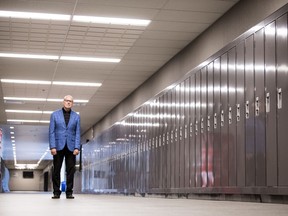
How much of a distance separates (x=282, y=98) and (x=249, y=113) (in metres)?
1.04

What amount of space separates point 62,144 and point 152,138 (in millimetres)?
5001

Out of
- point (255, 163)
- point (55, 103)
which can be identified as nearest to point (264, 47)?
point (255, 163)

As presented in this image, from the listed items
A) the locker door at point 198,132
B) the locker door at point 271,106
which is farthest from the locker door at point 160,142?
the locker door at point 271,106

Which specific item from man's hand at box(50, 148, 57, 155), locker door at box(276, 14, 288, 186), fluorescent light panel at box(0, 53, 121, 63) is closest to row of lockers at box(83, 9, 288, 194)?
locker door at box(276, 14, 288, 186)

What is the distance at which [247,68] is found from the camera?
24.7 ft

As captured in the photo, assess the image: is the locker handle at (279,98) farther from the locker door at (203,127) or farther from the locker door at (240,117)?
the locker door at (203,127)

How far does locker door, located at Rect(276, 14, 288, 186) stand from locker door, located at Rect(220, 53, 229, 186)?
1.83 metres

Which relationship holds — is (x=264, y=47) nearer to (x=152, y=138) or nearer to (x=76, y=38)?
(x=76, y=38)

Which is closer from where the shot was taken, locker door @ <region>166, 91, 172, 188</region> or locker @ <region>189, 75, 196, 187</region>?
locker @ <region>189, 75, 196, 187</region>

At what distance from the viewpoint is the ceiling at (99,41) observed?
29.5ft

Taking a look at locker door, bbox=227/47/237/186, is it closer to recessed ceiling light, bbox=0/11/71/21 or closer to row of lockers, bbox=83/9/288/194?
row of lockers, bbox=83/9/288/194

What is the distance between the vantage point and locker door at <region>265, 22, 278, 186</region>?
6578 mm

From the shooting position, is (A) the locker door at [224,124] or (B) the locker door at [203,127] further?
(B) the locker door at [203,127]

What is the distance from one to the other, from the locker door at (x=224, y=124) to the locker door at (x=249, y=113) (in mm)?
816
